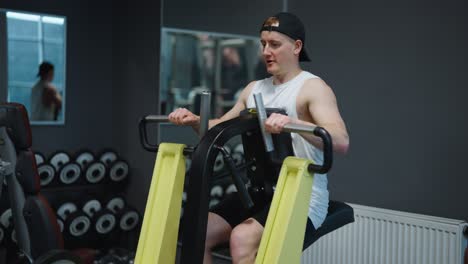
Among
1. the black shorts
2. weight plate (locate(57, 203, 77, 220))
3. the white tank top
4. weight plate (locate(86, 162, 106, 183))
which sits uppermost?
the white tank top

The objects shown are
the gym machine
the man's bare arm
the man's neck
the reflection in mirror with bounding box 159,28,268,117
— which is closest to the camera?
the gym machine

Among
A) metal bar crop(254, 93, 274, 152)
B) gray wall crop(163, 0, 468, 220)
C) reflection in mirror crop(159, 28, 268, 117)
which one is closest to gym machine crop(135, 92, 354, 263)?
metal bar crop(254, 93, 274, 152)

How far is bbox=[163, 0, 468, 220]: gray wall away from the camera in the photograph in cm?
253

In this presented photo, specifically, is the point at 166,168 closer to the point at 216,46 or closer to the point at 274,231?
the point at 274,231

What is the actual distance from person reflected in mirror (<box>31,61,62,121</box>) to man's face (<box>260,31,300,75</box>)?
8.09ft

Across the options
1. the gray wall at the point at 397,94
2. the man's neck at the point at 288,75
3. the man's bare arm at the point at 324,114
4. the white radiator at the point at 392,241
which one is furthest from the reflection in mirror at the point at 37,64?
the man's bare arm at the point at 324,114

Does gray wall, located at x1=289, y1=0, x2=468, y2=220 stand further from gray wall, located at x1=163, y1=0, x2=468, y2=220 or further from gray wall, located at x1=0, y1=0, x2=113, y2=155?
gray wall, located at x1=0, y1=0, x2=113, y2=155

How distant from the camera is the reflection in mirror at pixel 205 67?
4.01 metres

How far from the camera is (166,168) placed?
1904mm

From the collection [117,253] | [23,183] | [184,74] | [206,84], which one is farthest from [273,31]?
[206,84]

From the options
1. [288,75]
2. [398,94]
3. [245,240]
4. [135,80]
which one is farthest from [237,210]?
[135,80]

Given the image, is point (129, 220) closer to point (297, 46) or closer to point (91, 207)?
point (91, 207)

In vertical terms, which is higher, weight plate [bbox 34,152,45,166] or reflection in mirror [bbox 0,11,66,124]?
reflection in mirror [bbox 0,11,66,124]

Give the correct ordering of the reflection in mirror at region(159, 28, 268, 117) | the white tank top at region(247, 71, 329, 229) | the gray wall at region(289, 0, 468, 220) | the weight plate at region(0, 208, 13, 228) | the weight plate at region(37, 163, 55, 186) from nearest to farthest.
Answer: the white tank top at region(247, 71, 329, 229) → the gray wall at region(289, 0, 468, 220) → the weight plate at region(0, 208, 13, 228) → the weight plate at region(37, 163, 55, 186) → the reflection in mirror at region(159, 28, 268, 117)
